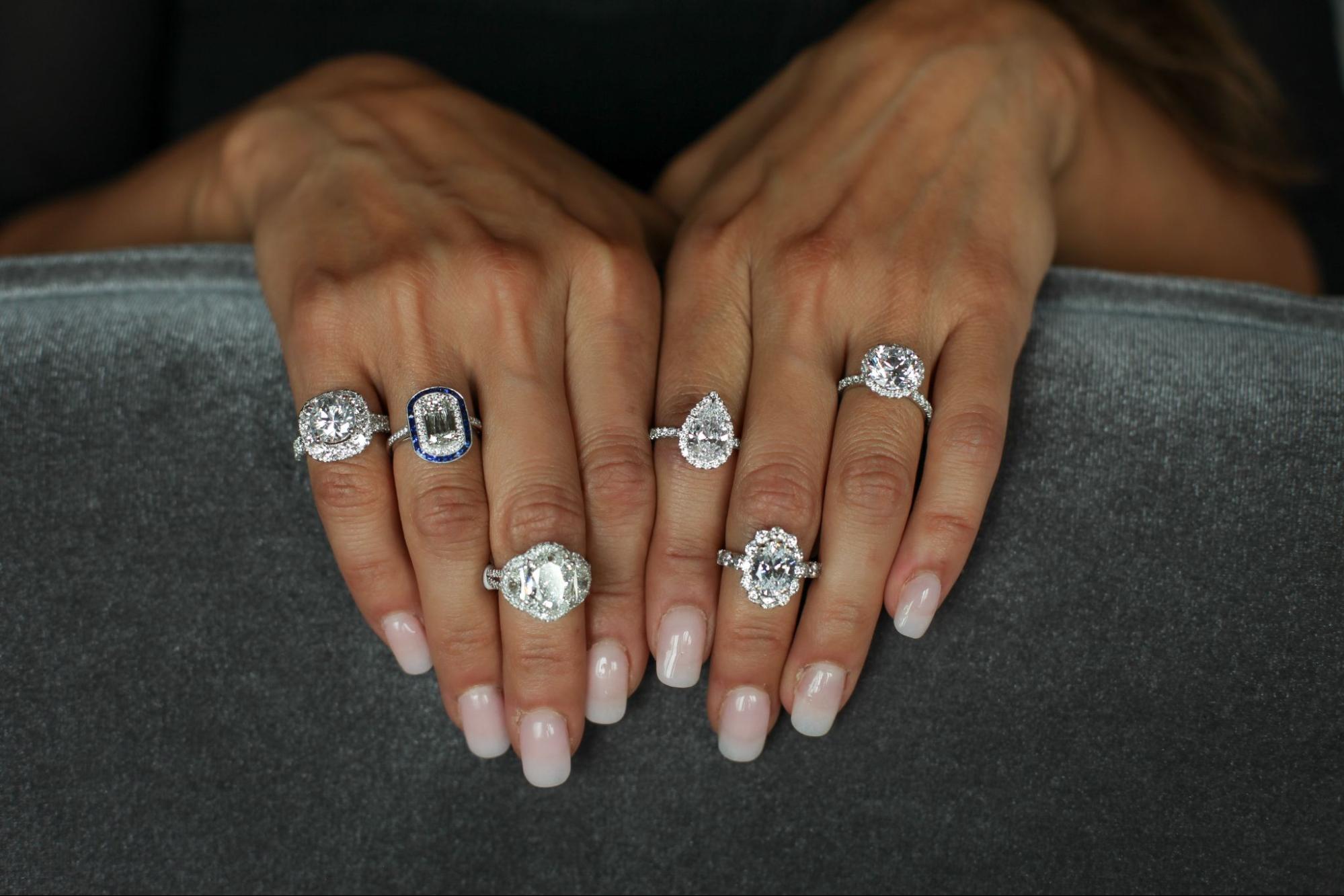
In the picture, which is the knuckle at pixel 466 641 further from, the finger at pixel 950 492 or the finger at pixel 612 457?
the finger at pixel 950 492

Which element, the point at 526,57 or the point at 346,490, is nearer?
the point at 346,490

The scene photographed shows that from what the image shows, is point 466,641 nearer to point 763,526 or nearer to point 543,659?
point 543,659

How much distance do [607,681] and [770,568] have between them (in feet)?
0.48

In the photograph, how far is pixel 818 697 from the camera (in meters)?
0.68

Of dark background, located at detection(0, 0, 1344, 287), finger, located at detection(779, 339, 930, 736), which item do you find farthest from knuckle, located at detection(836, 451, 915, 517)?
dark background, located at detection(0, 0, 1344, 287)

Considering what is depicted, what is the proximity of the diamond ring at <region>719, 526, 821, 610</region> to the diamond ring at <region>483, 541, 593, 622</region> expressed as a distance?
0.12 m

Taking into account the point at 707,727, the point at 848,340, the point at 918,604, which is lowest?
the point at 707,727

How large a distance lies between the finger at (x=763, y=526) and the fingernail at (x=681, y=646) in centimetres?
1

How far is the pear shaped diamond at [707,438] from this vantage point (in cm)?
70

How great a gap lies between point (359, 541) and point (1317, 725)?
2.34 feet

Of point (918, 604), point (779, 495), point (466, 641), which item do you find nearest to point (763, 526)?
point (779, 495)

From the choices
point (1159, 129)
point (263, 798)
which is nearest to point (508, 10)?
point (1159, 129)

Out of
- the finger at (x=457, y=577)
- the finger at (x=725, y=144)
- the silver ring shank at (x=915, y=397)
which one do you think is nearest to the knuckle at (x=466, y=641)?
the finger at (x=457, y=577)

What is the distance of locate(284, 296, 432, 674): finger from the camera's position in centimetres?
68
